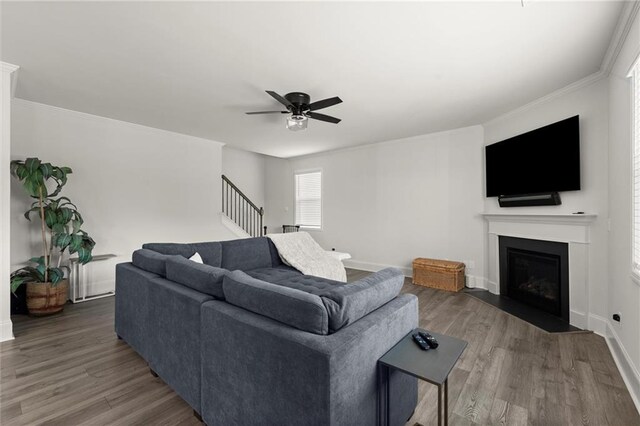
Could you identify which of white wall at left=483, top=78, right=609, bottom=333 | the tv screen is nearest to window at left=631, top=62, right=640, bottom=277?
white wall at left=483, top=78, right=609, bottom=333

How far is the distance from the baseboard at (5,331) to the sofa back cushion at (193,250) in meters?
1.41

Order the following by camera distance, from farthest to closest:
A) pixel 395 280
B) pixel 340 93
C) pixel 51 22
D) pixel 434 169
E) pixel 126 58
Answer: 1. pixel 434 169
2. pixel 340 93
3. pixel 126 58
4. pixel 51 22
5. pixel 395 280

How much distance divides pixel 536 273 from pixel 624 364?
161cm

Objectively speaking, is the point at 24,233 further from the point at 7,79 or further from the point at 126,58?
the point at 126,58

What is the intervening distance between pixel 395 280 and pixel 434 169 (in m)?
3.83

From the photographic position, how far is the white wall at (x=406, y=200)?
463 centimetres

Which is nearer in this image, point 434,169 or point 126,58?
point 126,58

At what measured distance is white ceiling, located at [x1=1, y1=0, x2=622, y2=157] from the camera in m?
1.98

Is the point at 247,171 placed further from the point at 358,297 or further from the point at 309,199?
the point at 358,297

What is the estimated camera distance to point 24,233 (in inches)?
141

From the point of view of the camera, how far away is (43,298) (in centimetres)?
324

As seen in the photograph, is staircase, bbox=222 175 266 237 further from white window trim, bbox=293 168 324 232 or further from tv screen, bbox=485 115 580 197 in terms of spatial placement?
tv screen, bbox=485 115 580 197

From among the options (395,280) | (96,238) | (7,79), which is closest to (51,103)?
(7,79)

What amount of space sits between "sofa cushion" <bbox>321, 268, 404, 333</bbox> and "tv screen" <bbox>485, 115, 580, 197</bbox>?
2797 millimetres
